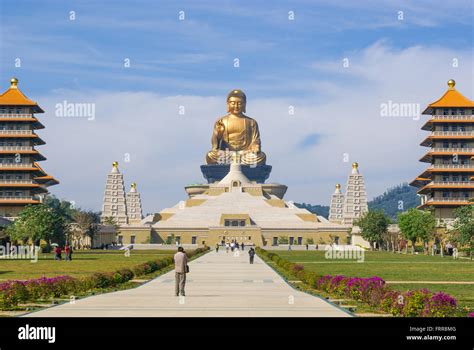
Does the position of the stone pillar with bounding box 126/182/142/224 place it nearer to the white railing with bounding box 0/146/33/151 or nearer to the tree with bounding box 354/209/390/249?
the white railing with bounding box 0/146/33/151

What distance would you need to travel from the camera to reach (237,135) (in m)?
177

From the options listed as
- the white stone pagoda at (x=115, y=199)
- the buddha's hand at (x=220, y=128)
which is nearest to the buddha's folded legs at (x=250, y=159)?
the buddha's hand at (x=220, y=128)

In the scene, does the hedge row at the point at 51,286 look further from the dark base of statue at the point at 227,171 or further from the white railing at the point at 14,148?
the dark base of statue at the point at 227,171

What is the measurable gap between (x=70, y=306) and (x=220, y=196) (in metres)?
127

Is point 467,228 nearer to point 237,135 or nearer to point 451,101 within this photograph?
point 451,101

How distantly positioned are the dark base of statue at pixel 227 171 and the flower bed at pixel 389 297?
14042 centimetres

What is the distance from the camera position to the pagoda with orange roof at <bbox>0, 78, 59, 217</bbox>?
359ft

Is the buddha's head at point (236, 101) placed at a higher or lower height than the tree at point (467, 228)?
higher

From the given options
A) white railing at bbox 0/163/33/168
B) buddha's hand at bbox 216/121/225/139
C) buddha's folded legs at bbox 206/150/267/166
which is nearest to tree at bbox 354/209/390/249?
white railing at bbox 0/163/33/168

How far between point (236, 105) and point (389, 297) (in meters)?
152

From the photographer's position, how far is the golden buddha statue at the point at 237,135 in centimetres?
17662

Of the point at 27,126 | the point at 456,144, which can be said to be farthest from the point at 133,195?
the point at 456,144
